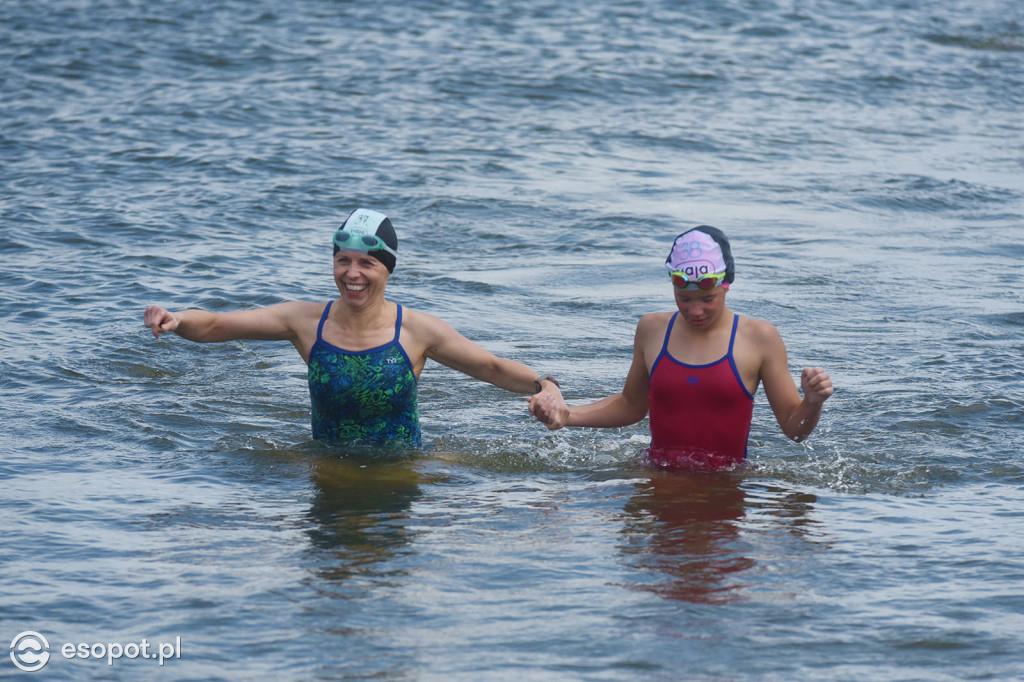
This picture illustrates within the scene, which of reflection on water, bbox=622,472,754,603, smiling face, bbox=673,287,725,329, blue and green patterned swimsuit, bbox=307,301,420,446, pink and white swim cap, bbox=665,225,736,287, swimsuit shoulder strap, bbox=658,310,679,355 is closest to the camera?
reflection on water, bbox=622,472,754,603

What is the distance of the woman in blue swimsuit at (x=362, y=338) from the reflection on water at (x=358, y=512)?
0.26 m

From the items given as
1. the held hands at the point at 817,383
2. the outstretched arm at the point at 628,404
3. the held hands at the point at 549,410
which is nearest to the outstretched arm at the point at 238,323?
the held hands at the point at 549,410

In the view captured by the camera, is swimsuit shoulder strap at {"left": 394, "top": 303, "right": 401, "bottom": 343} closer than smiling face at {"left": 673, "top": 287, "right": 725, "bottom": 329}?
No

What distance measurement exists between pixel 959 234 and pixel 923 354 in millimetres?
5199

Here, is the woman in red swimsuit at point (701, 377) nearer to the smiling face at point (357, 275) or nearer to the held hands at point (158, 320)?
the smiling face at point (357, 275)

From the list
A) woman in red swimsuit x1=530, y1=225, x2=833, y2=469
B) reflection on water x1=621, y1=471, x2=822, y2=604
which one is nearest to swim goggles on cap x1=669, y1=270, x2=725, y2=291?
woman in red swimsuit x1=530, y1=225, x2=833, y2=469

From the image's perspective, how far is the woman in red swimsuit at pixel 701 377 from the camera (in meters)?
7.00

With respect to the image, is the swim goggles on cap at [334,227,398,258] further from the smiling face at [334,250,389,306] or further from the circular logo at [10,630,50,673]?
the circular logo at [10,630,50,673]

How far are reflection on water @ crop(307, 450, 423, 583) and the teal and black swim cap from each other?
1.30 meters

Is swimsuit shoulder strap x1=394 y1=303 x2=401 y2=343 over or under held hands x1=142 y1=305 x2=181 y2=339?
under

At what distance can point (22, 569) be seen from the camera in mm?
6270

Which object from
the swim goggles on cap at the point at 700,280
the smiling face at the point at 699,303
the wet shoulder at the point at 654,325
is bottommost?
the wet shoulder at the point at 654,325

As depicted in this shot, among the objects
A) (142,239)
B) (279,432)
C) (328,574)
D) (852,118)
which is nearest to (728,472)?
(328,574)

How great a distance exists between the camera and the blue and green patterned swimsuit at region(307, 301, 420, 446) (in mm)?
7684
